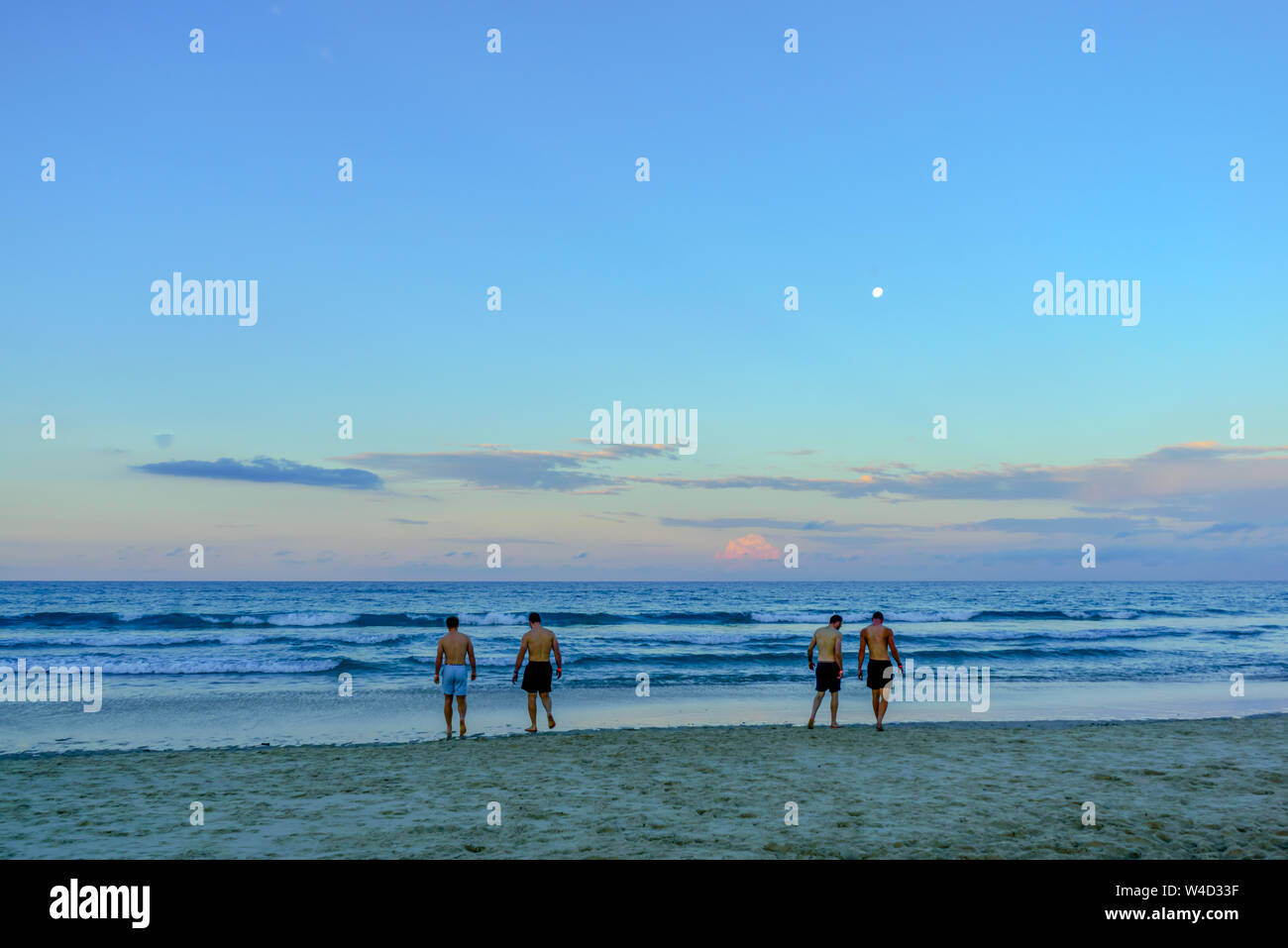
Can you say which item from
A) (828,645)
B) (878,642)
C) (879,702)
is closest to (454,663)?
(828,645)

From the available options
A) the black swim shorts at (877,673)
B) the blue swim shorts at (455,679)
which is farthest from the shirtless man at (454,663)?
the black swim shorts at (877,673)

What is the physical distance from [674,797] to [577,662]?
67.1ft

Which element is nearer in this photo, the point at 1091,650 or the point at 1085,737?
the point at 1085,737

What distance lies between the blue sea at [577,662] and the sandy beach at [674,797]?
3255 millimetres

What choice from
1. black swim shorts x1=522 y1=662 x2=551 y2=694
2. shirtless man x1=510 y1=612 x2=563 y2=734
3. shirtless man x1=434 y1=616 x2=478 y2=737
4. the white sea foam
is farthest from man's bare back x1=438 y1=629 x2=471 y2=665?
the white sea foam

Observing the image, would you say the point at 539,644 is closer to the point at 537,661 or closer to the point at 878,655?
the point at 537,661

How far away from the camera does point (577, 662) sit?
29.9 metres

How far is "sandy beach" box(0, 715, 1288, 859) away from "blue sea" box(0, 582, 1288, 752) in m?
3.25

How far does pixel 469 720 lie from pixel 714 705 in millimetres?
5877

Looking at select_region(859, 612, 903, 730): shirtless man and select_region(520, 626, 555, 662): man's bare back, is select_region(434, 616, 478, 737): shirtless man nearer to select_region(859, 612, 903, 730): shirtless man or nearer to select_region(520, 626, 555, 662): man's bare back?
select_region(520, 626, 555, 662): man's bare back

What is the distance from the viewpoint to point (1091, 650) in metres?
34.3
